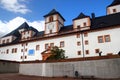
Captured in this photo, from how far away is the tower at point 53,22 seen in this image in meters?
42.9

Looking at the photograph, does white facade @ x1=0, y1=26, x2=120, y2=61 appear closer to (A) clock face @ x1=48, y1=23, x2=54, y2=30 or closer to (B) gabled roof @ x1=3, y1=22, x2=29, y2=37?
(A) clock face @ x1=48, y1=23, x2=54, y2=30

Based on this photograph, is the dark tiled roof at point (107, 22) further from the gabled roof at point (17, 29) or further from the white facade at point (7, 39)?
the white facade at point (7, 39)

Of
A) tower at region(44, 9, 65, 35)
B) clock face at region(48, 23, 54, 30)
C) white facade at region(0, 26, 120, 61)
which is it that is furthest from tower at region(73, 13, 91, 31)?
clock face at region(48, 23, 54, 30)

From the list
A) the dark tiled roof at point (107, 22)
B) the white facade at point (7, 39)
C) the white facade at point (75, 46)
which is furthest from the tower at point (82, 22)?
the white facade at point (7, 39)

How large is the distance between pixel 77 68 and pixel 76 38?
14151 mm

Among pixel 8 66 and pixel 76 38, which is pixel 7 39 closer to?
pixel 8 66

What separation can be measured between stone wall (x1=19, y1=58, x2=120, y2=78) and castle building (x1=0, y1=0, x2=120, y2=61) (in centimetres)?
613

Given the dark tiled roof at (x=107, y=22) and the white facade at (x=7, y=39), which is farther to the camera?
the white facade at (x=7, y=39)

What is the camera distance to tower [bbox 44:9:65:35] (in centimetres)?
4287

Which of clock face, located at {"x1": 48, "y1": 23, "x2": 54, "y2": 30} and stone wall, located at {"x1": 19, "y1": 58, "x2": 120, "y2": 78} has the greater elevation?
clock face, located at {"x1": 48, "y1": 23, "x2": 54, "y2": 30}

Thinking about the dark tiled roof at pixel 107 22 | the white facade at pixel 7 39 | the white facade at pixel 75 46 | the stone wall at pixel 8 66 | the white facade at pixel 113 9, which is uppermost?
the white facade at pixel 113 9

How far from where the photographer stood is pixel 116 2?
4766 centimetres

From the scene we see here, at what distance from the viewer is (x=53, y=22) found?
143ft

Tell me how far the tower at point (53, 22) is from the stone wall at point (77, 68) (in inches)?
647
